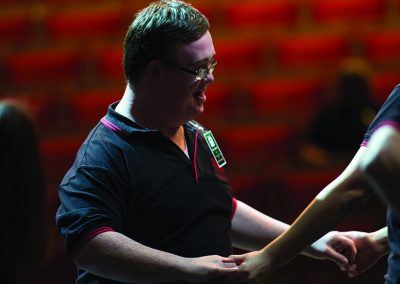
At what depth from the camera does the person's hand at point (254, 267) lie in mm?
1944

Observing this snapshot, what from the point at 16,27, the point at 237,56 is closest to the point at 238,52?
the point at 237,56

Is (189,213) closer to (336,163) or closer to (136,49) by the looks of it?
(136,49)

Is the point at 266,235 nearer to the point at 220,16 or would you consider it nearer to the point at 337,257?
the point at 337,257

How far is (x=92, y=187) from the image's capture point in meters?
1.82

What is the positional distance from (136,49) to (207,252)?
1.67 ft

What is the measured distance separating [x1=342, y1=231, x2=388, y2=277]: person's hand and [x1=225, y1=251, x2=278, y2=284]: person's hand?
0.29 metres

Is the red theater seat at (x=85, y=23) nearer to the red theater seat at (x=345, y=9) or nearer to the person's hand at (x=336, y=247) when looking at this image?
the red theater seat at (x=345, y=9)

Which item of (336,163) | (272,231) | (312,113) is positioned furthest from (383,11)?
(272,231)

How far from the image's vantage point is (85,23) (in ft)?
17.5

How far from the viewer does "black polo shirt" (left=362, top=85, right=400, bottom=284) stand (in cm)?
159

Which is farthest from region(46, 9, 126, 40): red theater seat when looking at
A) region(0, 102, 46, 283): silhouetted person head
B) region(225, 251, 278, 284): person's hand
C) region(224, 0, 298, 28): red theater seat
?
region(0, 102, 46, 283): silhouetted person head

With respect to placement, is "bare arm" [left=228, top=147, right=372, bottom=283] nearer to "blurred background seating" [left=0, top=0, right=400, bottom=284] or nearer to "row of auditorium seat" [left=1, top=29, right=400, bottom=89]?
"blurred background seating" [left=0, top=0, right=400, bottom=284]

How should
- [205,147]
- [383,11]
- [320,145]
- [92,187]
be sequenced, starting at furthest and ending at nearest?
[383,11], [320,145], [205,147], [92,187]

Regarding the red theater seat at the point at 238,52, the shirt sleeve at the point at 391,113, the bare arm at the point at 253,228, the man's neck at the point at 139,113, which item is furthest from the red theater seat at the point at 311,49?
the shirt sleeve at the point at 391,113
